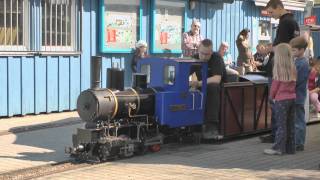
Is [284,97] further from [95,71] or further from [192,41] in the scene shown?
[192,41]

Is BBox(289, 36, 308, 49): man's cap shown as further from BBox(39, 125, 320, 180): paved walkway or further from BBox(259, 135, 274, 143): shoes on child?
BBox(259, 135, 274, 143): shoes on child

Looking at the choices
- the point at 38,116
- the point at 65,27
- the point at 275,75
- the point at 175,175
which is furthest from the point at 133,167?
the point at 65,27

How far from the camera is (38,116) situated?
12.6 meters

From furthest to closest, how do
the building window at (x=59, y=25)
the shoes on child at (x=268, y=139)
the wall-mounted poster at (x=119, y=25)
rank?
the wall-mounted poster at (x=119, y=25) < the building window at (x=59, y=25) < the shoes on child at (x=268, y=139)

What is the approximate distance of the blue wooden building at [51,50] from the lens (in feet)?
40.0

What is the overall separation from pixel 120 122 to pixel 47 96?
437 centimetres

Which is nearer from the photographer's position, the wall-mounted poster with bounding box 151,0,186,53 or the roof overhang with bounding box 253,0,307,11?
the wall-mounted poster with bounding box 151,0,186,53

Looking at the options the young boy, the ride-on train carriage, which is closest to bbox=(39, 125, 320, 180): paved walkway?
the ride-on train carriage

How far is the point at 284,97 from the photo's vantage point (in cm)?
889

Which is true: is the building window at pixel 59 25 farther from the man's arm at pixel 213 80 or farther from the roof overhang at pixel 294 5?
the roof overhang at pixel 294 5

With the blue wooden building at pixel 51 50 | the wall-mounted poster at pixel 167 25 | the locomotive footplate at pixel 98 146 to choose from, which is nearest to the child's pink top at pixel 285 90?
the locomotive footplate at pixel 98 146

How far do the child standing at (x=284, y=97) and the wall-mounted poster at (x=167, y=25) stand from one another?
656 centimetres

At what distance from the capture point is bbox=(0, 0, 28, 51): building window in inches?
479

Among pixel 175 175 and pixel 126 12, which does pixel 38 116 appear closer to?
pixel 126 12
